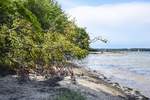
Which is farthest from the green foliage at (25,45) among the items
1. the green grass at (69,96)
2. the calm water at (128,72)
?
the calm water at (128,72)

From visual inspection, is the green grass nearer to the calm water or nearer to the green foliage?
the green foliage

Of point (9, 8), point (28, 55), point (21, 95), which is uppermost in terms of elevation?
point (9, 8)

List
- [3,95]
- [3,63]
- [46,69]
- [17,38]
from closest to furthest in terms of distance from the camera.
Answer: [3,95] → [17,38] → [46,69] → [3,63]

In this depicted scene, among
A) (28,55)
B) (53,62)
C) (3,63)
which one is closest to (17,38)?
(28,55)

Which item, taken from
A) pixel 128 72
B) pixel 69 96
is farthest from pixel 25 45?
pixel 128 72

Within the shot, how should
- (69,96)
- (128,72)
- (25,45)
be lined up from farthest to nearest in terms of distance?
(128,72), (25,45), (69,96)

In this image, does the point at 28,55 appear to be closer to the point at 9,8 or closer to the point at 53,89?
the point at 53,89

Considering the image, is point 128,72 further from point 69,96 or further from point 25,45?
point 69,96

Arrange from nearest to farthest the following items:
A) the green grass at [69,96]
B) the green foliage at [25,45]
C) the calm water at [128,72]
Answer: the green grass at [69,96] → the green foliage at [25,45] → the calm water at [128,72]

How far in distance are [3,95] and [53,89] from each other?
2592 mm

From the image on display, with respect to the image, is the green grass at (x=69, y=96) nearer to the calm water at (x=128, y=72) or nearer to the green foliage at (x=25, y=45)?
the green foliage at (x=25, y=45)

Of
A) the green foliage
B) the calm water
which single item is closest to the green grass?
the green foliage

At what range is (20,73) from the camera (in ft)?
86.8

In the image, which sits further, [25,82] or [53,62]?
[53,62]
